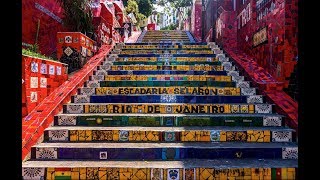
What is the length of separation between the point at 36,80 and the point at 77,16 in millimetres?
2757

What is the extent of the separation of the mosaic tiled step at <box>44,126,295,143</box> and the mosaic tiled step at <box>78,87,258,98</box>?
44.9 inches

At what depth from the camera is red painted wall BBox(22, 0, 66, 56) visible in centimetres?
655

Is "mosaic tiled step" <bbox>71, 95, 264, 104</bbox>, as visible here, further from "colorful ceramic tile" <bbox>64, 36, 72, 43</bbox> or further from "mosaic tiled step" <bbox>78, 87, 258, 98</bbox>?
"colorful ceramic tile" <bbox>64, 36, 72, 43</bbox>

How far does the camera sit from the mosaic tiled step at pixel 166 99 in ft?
15.3

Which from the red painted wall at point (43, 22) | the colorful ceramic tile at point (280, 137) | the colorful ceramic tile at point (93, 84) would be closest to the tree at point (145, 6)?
the red painted wall at point (43, 22)

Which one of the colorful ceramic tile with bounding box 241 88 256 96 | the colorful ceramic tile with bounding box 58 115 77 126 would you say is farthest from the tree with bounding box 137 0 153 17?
the colorful ceramic tile with bounding box 58 115 77 126

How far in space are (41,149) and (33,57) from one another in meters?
1.34

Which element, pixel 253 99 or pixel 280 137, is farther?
pixel 253 99

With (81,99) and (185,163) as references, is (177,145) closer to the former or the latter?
(185,163)

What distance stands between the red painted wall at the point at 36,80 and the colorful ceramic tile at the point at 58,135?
469mm

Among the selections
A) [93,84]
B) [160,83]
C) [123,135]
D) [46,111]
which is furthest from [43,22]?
[123,135]

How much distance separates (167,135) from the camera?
3.78m

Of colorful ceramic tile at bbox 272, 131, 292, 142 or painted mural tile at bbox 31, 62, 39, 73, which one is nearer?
colorful ceramic tile at bbox 272, 131, 292, 142
